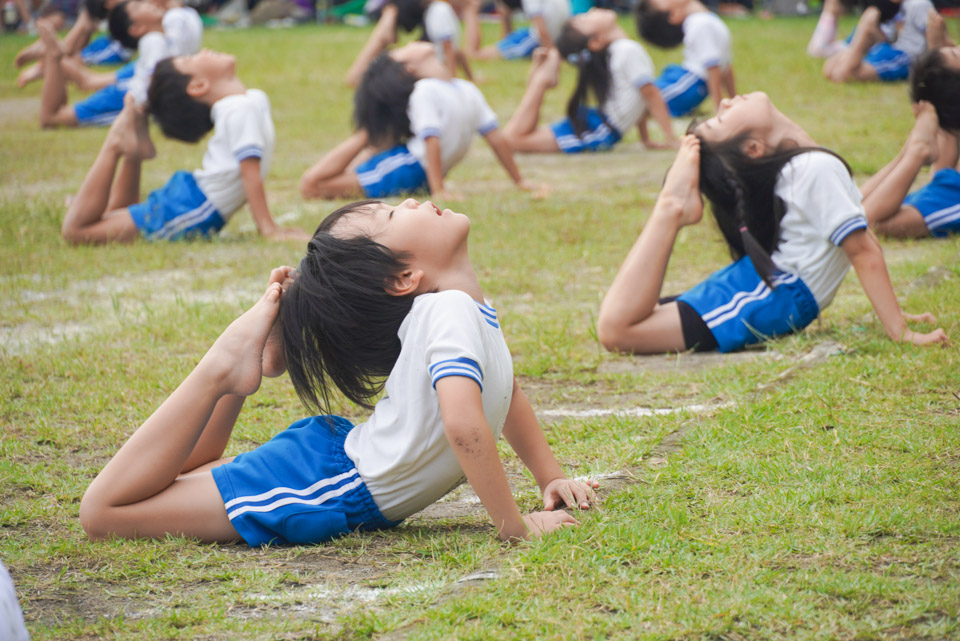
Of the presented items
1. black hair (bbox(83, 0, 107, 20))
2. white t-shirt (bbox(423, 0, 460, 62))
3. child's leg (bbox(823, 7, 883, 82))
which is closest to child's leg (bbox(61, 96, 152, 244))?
black hair (bbox(83, 0, 107, 20))

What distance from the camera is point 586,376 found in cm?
356

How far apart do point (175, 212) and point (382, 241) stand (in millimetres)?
3611

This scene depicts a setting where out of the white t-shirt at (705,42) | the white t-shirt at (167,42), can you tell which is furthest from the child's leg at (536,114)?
the white t-shirt at (167,42)

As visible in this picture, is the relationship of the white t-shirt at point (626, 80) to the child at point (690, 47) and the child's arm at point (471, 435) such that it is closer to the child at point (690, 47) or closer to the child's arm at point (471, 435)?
the child at point (690, 47)

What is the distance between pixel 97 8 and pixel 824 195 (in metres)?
8.45

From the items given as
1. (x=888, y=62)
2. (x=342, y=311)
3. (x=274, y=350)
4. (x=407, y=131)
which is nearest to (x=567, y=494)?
(x=342, y=311)

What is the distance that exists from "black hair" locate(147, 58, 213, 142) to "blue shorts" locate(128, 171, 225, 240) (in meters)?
0.27

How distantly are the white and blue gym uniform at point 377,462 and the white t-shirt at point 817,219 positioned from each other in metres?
1.66

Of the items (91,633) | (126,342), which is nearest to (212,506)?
(91,633)

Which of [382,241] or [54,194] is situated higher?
[382,241]

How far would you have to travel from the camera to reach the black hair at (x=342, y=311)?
229 centimetres

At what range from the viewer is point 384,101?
6551 millimetres

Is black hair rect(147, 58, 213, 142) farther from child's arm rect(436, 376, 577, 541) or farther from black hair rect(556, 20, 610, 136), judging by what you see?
child's arm rect(436, 376, 577, 541)

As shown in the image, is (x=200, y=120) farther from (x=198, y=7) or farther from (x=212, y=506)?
(x=198, y=7)
